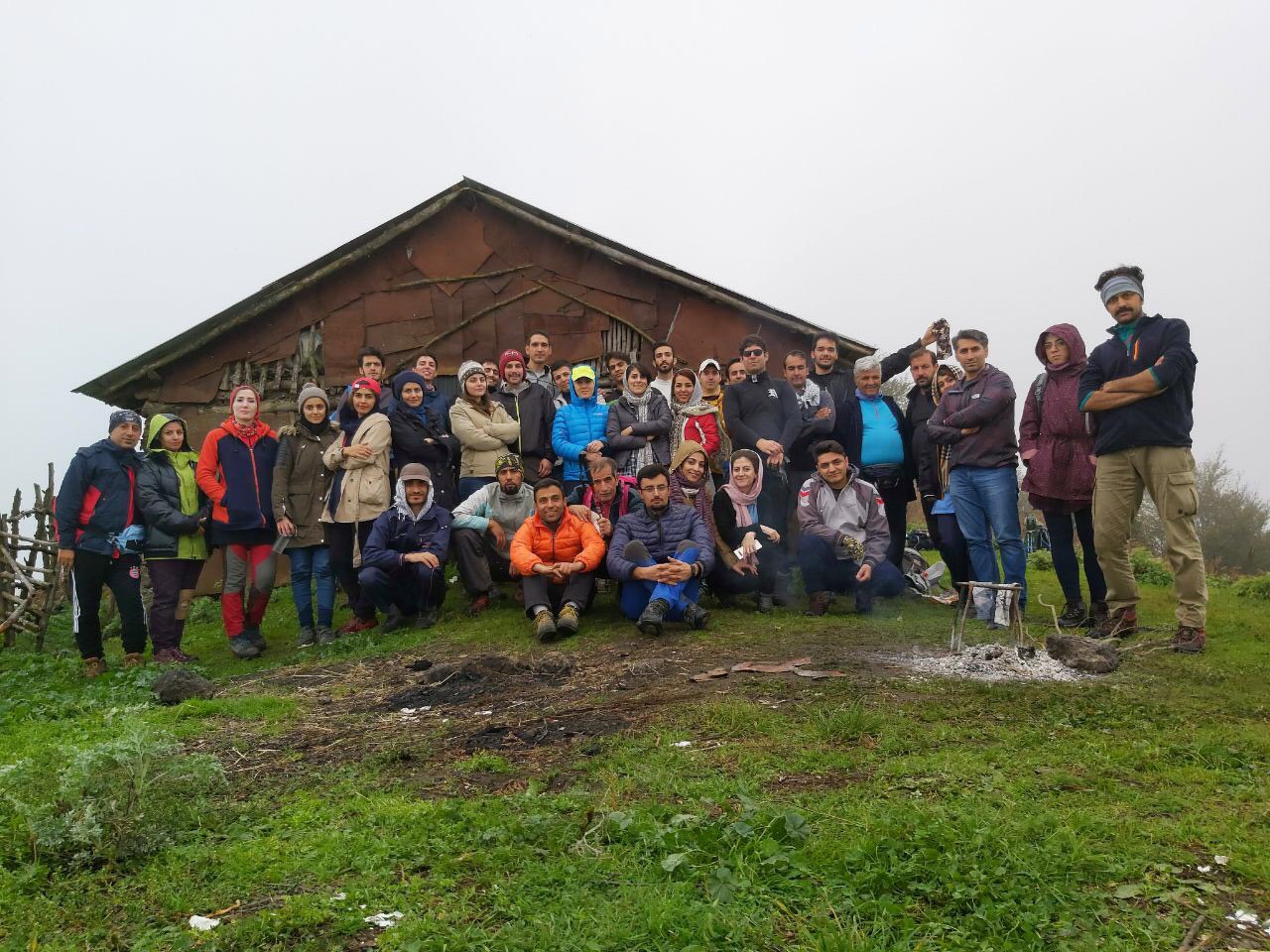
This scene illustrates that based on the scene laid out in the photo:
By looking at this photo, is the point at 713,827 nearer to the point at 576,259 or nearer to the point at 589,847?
the point at 589,847

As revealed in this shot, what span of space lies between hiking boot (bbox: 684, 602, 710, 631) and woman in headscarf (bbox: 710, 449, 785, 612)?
2.48 feet

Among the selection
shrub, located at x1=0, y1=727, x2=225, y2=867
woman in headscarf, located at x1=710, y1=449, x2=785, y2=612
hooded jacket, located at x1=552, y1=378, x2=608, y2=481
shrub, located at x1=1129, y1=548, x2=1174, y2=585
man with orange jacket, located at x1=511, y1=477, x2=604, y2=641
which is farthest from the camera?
shrub, located at x1=1129, y1=548, x2=1174, y2=585

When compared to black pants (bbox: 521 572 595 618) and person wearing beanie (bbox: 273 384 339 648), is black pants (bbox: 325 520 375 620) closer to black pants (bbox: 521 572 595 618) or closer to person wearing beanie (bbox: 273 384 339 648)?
person wearing beanie (bbox: 273 384 339 648)

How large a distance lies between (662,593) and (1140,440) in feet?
11.0

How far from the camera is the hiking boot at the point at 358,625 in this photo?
7785 mm

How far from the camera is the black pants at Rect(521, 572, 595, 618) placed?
691 centimetres

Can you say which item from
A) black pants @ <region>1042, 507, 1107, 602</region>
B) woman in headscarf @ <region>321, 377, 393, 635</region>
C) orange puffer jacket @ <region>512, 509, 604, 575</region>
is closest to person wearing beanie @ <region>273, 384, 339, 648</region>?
woman in headscarf @ <region>321, 377, 393, 635</region>

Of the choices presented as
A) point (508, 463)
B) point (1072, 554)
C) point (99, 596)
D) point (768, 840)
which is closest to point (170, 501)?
point (99, 596)

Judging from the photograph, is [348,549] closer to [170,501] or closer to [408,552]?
[408,552]

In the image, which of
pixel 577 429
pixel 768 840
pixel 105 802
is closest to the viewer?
pixel 768 840

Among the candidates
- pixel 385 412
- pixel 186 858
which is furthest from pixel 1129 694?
pixel 385 412

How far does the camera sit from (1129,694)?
441cm

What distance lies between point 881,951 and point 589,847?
1.01m

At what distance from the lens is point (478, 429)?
7.99m
